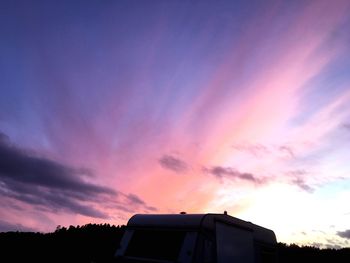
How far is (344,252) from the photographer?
20562 millimetres

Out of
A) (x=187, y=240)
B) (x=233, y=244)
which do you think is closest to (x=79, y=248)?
(x=233, y=244)

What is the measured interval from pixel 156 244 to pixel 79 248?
14.7m

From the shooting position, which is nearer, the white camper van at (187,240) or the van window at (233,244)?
the white camper van at (187,240)

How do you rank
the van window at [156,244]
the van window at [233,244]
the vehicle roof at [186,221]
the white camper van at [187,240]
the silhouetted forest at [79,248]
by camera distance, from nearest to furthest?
the white camper van at [187,240]
the van window at [156,244]
the vehicle roof at [186,221]
the van window at [233,244]
the silhouetted forest at [79,248]

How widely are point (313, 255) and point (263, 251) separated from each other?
10840mm

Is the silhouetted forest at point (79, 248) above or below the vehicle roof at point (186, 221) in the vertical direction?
above

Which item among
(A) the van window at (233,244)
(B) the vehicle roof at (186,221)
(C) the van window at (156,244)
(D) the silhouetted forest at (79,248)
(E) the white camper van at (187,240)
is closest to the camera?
(E) the white camper van at (187,240)

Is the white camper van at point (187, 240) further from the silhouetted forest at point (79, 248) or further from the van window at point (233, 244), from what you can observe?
the silhouetted forest at point (79, 248)

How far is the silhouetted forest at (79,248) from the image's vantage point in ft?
66.2

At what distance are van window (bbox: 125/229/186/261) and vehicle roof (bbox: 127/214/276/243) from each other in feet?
0.63

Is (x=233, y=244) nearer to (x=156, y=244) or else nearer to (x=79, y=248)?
(x=156, y=244)

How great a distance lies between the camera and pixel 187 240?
27.6ft

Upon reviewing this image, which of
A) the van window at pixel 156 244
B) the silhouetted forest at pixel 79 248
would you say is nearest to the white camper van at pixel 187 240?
the van window at pixel 156 244

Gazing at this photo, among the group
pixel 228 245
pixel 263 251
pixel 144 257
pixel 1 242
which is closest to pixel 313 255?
pixel 263 251
